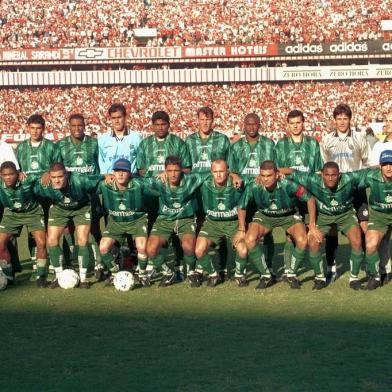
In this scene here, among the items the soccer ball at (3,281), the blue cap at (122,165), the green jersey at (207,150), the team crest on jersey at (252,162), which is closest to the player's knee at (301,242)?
the team crest on jersey at (252,162)

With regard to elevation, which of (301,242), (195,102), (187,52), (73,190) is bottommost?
(301,242)

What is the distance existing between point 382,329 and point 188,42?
3938cm

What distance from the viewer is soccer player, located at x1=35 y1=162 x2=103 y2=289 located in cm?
874

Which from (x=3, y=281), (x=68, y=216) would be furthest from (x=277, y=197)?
(x=3, y=281)

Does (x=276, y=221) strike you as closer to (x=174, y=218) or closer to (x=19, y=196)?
(x=174, y=218)

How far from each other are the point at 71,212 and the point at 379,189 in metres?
3.35

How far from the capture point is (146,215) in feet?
29.3

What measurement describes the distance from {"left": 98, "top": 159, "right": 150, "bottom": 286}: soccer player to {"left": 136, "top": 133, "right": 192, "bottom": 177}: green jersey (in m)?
0.54

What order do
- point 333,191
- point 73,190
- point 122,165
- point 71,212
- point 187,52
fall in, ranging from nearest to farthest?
point 333,191 < point 122,165 < point 73,190 < point 71,212 < point 187,52

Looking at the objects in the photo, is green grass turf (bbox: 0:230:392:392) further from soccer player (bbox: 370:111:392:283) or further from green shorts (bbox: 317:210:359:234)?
green shorts (bbox: 317:210:359:234)

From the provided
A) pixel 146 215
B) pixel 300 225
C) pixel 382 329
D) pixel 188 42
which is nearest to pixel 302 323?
pixel 382 329

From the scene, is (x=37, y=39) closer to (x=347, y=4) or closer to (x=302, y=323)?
(x=347, y=4)

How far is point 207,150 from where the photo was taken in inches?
366

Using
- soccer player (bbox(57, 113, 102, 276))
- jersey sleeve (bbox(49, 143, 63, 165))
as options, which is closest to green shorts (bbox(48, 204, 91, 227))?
soccer player (bbox(57, 113, 102, 276))
